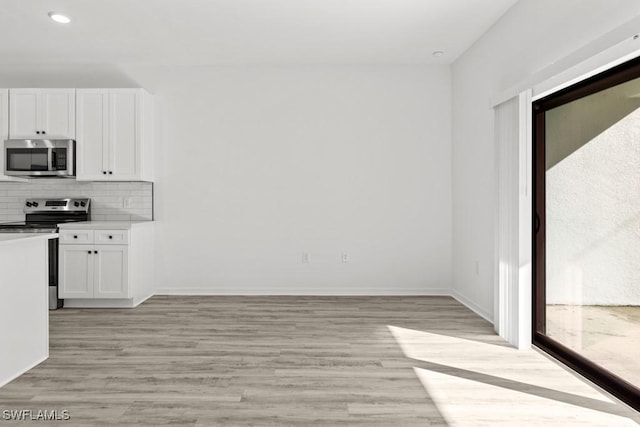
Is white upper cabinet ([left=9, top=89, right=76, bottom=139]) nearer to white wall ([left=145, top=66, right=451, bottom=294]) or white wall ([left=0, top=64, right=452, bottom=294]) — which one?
white wall ([left=0, top=64, right=452, bottom=294])

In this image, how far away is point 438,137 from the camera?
5273mm

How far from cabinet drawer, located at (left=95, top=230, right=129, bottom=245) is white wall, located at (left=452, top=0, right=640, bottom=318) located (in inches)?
143

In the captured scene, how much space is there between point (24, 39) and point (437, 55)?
430 cm

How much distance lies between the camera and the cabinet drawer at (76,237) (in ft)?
15.1

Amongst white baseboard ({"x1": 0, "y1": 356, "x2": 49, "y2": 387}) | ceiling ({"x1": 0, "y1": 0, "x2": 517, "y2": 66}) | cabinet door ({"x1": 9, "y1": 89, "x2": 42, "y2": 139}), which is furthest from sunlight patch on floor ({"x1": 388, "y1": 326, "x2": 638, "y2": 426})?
cabinet door ({"x1": 9, "y1": 89, "x2": 42, "y2": 139})

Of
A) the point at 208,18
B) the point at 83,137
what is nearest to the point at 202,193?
the point at 83,137

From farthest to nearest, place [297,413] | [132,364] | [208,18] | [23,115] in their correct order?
[23,115] < [208,18] < [132,364] < [297,413]

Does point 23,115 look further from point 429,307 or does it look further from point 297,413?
point 429,307

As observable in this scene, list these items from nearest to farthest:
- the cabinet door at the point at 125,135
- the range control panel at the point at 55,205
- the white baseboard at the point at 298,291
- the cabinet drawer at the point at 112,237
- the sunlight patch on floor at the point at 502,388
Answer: the sunlight patch on floor at the point at 502,388 < the cabinet drawer at the point at 112,237 < the cabinet door at the point at 125,135 < the range control panel at the point at 55,205 < the white baseboard at the point at 298,291

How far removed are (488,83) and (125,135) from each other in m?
3.85

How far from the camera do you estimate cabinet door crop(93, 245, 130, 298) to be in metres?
4.59

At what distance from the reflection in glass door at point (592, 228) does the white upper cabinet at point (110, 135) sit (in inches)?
158

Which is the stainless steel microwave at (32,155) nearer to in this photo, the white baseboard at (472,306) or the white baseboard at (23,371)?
the white baseboard at (23,371)

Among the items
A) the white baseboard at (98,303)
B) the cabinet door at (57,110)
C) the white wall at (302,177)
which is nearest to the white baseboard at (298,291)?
the white wall at (302,177)
